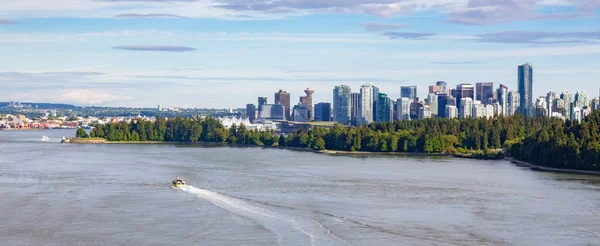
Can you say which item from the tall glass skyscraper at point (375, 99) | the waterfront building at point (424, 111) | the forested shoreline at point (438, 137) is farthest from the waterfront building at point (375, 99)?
the forested shoreline at point (438, 137)

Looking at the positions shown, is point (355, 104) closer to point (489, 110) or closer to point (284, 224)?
point (489, 110)

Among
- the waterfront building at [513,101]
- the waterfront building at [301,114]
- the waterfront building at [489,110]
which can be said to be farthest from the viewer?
the waterfront building at [301,114]

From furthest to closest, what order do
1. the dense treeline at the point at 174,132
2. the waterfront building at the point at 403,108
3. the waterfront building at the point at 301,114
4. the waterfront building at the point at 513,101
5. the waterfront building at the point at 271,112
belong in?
the waterfront building at the point at 271,112 < the waterfront building at the point at 301,114 < the waterfront building at the point at 513,101 < the waterfront building at the point at 403,108 < the dense treeline at the point at 174,132

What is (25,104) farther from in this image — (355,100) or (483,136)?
(483,136)

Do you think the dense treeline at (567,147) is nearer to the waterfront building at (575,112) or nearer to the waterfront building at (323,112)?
the waterfront building at (575,112)

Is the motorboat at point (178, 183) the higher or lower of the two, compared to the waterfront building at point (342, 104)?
lower

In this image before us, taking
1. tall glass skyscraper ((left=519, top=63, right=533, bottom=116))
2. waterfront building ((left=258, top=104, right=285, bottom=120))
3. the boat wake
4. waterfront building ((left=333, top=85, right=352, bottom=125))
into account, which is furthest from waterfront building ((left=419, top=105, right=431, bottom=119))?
the boat wake
